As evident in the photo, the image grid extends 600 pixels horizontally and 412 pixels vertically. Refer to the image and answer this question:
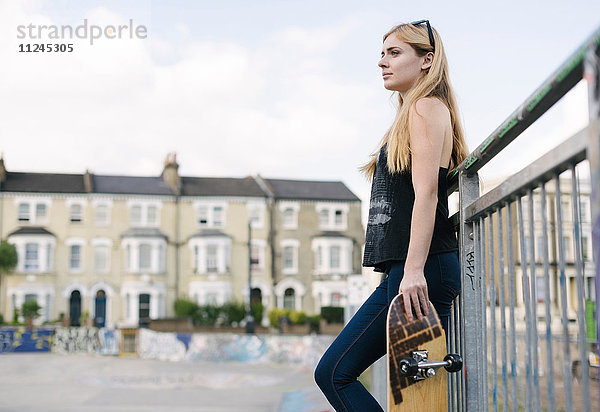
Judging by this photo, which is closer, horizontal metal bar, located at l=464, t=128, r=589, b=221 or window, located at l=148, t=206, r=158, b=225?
horizontal metal bar, located at l=464, t=128, r=589, b=221

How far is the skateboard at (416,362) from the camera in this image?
6.69 ft

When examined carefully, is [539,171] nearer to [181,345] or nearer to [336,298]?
[181,345]

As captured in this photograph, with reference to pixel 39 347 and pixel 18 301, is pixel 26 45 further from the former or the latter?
pixel 18 301

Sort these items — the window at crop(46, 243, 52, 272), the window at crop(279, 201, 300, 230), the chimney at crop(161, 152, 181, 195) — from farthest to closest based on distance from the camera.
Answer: the window at crop(279, 201, 300, 230)
the chimney at crop(161, 152, 181, 195)
the window at crop(46, 243, 52, 272)

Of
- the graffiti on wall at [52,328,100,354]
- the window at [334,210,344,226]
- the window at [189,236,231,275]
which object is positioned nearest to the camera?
the graffiti on wall at [52,328,100,354]

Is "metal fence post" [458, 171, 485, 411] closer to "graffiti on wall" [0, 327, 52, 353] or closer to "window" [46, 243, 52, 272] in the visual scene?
"graffiti on wall" [0, 327, 52, 353]

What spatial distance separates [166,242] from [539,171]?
1557 inches

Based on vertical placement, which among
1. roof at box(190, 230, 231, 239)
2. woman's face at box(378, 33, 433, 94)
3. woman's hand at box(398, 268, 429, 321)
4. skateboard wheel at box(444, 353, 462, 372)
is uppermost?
roof at box(190, 230, 231, 239)

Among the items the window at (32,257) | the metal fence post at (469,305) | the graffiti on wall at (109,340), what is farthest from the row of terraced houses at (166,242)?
the metal fence post at (469,305)

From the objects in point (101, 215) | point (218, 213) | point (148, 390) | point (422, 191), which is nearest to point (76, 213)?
point (101, 215)

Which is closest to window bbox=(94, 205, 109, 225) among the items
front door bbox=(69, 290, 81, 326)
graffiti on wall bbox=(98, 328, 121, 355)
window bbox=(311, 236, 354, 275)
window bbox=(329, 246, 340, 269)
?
front door bbox=(69, 290, 81, 326)

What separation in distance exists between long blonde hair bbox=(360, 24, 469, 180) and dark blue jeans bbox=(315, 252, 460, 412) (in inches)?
14.9

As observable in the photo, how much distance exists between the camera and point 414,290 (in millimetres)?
2111

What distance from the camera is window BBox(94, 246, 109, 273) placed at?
39125 mm
